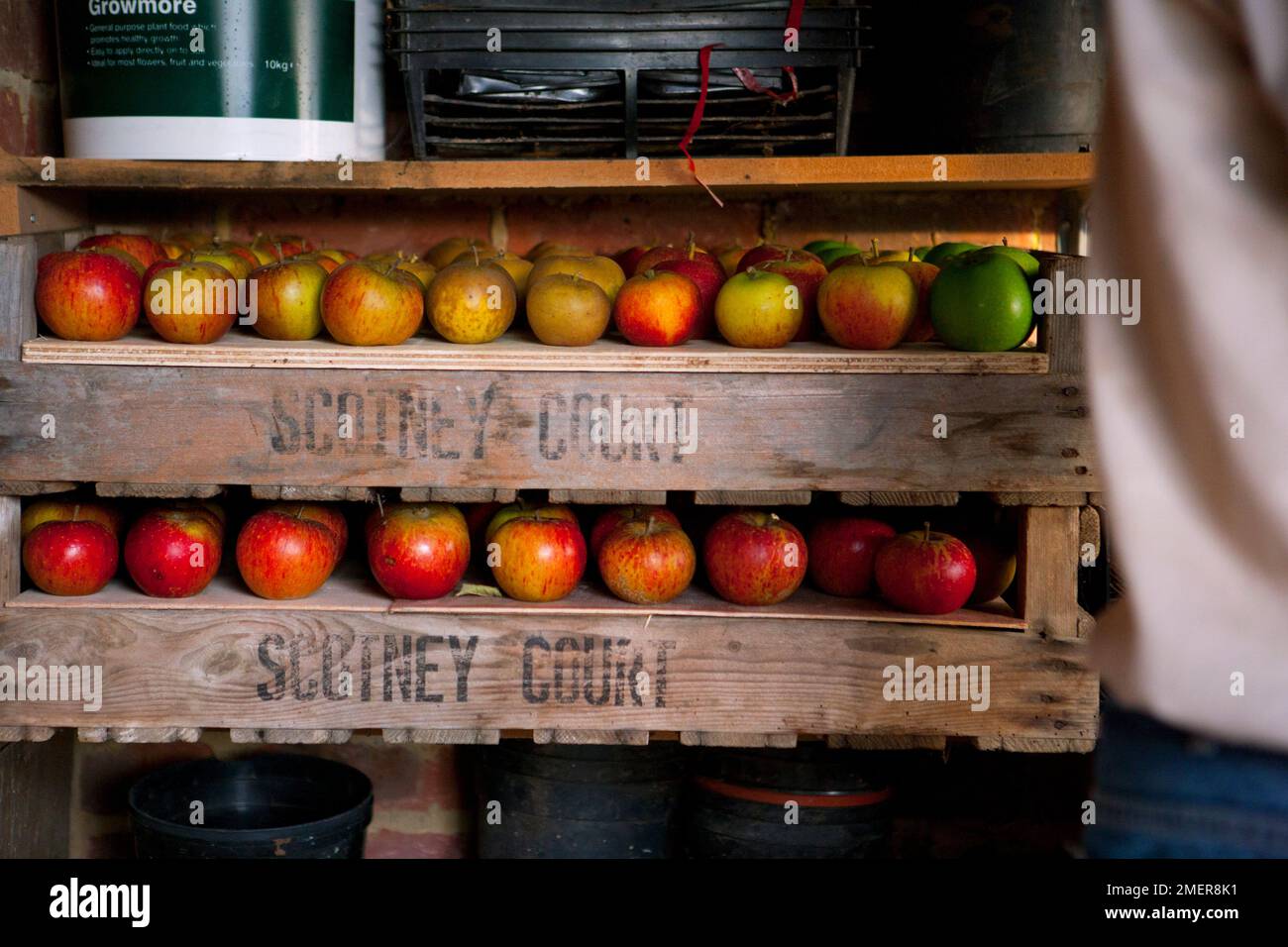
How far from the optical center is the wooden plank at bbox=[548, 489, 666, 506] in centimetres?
174

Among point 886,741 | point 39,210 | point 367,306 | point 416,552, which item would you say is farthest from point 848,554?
point 39,210

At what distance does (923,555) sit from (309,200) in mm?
1356

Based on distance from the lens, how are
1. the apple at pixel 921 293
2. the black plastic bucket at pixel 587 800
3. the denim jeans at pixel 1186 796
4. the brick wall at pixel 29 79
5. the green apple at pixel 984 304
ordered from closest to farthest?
1. the denim jeans at pixel 1186 796
2. the green apple at pixel 984 304
3. the apple at pixel 921 293
4. the brick wall at pixel 29 79
5. the black plastic bucket at pixel 587 800

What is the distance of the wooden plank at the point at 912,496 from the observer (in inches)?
67.7

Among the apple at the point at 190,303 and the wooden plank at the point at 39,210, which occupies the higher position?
the wooden plank at the point at 39,210

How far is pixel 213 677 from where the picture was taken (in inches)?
69.8

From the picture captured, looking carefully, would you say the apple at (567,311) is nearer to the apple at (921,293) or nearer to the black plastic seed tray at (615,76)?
the black plastic seed tray at (615,76)

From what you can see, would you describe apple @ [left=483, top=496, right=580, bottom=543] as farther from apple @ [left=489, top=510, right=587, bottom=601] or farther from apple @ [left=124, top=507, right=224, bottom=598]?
apple @ [left=124, top=507, right=224, bottom=598]

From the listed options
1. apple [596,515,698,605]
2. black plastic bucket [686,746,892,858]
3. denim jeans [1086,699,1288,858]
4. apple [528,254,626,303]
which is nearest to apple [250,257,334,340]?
apple [528,254,626,303]

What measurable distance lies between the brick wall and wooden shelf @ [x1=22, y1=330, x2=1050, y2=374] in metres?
0.56

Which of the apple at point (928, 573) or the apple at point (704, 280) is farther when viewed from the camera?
the apple at point (704, 280)

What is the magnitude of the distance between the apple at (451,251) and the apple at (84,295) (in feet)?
1.74

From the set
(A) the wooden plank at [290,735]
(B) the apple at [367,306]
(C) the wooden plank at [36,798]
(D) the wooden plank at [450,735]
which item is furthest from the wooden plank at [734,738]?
(C) the wooden plank at [36,798]
